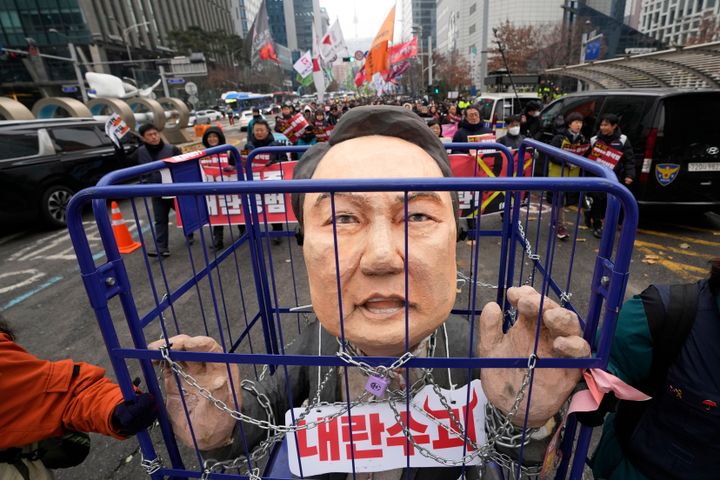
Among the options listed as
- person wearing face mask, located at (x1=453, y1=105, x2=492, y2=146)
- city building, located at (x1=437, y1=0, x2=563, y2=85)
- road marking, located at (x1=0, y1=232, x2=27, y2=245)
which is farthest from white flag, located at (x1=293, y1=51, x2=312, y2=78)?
city building, located at (x1=437, y1=0, x2=563, y2=85)

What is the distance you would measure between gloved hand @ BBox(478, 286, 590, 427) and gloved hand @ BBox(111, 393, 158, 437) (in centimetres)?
115

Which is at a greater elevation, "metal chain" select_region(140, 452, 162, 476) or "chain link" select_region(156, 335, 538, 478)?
"chain link" select_region(156, 335, 538, 478)

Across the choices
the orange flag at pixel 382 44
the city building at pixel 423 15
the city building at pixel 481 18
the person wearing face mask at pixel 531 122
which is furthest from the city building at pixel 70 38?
the city building at pixel 423 15

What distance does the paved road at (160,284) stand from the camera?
12.3 ft

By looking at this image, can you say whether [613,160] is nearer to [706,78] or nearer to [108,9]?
[706,78]

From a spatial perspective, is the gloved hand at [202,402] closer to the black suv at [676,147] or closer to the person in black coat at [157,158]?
the person in black coat at [157,158]

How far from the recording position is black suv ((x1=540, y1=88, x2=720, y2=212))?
528cm

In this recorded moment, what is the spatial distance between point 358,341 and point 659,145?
5.85 meters

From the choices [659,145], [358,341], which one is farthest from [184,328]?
[659,145]

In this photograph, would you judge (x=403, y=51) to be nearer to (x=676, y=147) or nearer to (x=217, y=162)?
(x=676, y=147)

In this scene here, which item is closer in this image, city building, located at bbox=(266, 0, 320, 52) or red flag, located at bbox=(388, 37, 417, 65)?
red flag, located at bbox=(388, 37, 417, 65)

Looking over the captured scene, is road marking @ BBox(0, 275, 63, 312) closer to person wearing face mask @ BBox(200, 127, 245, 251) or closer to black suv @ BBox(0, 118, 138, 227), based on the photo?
person wearing face mask @ BBox(200, 127, 245, 251)

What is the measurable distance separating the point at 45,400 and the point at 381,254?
1.36 meters

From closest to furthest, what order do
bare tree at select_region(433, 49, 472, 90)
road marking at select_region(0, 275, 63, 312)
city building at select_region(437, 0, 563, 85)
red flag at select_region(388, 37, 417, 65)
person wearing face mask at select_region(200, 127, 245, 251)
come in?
1. road marking at select_region(0, 275, 63, 312)
2. person wearing face mask at select_region(200, 127, 245, 251)
3. red flag at select_region(388, 37, 417, 65)
4. bare tree at select_region(433, 49, 472, 90)
5. city building at select_region(437, 0, 563, 85)
